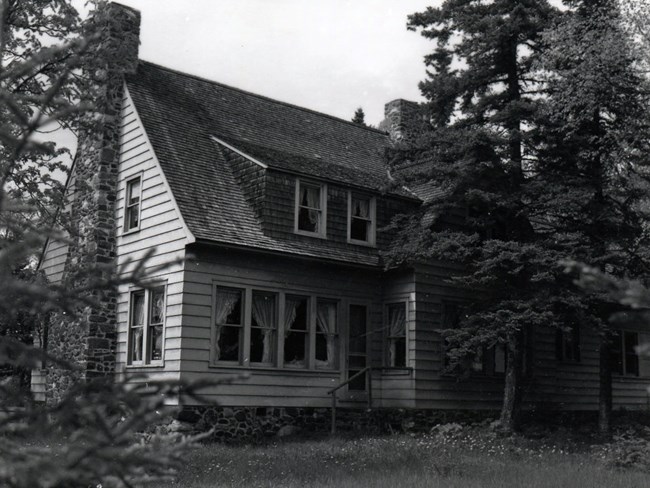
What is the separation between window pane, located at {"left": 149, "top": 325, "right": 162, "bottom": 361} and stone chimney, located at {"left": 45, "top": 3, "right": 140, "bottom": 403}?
151 centimetres

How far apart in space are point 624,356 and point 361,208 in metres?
11.7

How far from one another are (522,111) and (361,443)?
8.22 meters

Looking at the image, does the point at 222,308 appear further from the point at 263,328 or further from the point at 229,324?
the point at 263,328

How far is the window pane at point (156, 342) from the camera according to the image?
59.1 feet

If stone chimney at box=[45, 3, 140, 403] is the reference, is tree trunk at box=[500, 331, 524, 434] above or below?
below

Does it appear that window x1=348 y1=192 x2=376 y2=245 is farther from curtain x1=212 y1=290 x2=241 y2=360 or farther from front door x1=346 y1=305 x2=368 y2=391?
curtain x1=212 y1=290 x2=241 y2=360

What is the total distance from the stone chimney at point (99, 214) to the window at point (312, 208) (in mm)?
4784

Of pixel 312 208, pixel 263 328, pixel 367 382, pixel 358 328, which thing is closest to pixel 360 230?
pixel 312 208

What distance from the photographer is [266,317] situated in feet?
61.5

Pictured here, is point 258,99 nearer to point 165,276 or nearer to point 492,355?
point 165,276

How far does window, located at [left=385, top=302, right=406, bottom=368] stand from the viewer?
20.4 m

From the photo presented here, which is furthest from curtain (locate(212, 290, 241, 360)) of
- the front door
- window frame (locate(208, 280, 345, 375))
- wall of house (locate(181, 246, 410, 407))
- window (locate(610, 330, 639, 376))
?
window (locate(610, 330, 639, 376))

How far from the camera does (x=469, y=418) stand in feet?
67.2

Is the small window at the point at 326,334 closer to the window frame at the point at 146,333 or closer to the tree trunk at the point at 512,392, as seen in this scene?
the window frame at the point at 146,333
